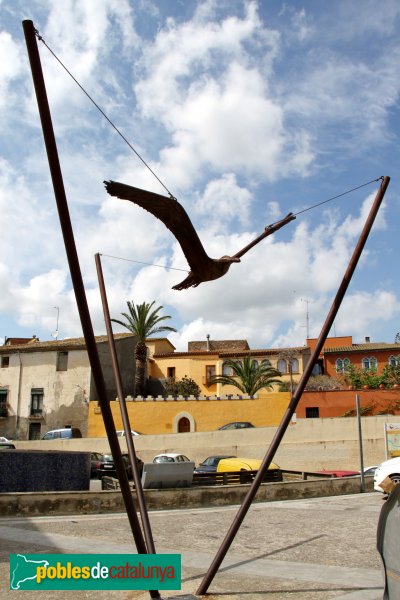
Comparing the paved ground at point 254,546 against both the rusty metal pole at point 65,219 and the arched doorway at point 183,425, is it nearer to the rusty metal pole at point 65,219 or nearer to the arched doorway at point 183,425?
the rusty metal pole at point 65,219

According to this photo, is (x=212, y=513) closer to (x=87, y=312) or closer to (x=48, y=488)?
(x=48, y=488)

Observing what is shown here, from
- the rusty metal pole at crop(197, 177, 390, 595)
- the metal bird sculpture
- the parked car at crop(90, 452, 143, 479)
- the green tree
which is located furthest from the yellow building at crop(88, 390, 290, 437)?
the metal bird sculpture

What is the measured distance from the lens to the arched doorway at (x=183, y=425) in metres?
33.3

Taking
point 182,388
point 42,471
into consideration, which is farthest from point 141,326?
point 42,471

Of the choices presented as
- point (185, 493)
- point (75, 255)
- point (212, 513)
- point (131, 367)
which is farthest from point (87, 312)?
point (131, 367)

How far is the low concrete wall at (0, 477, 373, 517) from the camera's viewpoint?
10.8 m

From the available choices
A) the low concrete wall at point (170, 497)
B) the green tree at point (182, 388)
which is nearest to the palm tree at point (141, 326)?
the green tree at point (182, 388)

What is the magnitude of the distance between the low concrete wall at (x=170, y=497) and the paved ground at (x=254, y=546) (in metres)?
0.38

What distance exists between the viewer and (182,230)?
16.3ft

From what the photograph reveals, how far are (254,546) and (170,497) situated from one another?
4595 mm

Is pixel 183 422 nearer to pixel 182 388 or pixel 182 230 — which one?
pixel 182 388

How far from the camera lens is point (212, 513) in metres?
11.6

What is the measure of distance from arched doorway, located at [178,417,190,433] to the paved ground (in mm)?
20644

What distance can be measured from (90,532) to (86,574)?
14.0 feet
